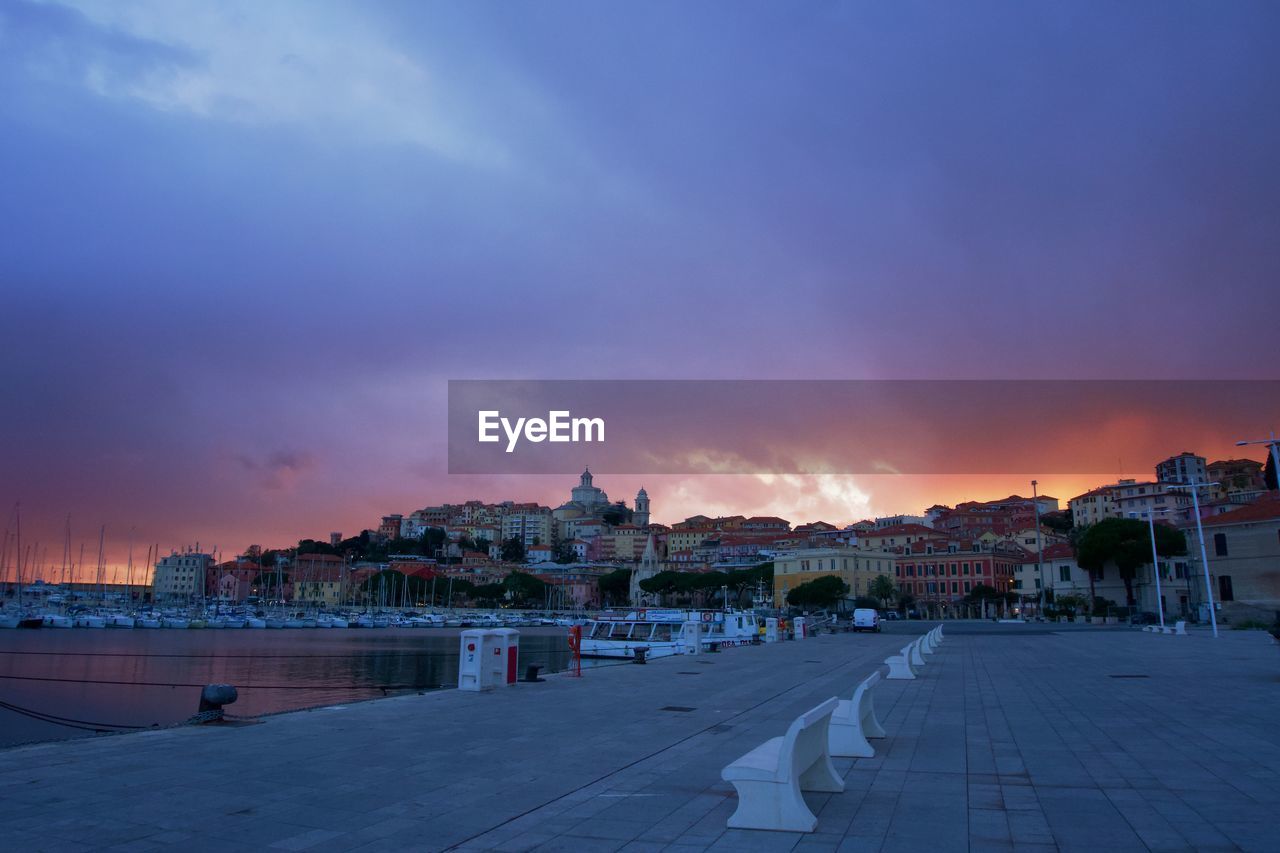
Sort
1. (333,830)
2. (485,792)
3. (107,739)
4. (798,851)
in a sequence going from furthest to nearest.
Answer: (107,739) → (485,792) → (333,830) → (798,851)

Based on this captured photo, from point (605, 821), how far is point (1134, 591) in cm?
7594

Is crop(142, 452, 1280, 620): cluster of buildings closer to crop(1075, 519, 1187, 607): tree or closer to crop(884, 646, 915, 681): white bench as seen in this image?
crop(1075, 519, 1187, 607): tree

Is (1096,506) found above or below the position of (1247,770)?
above

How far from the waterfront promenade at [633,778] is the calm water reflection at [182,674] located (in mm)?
13641

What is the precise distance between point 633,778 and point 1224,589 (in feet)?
205

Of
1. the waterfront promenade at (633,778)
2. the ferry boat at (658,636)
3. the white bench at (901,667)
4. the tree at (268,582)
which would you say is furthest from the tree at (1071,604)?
the tree at (268,582)

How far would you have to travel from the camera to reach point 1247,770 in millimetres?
7477

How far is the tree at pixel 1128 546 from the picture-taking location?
64.2 m

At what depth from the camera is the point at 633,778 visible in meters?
7.61

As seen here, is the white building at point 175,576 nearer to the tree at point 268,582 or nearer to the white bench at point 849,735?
the tree at point 268,582

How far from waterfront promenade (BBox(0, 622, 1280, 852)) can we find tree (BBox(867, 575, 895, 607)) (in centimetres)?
7418

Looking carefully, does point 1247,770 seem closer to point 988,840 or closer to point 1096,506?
point 988,840

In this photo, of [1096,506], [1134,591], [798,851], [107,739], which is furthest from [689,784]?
[1096,506]

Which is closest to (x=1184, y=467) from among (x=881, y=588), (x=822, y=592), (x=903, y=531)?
(x=903, y=531)
